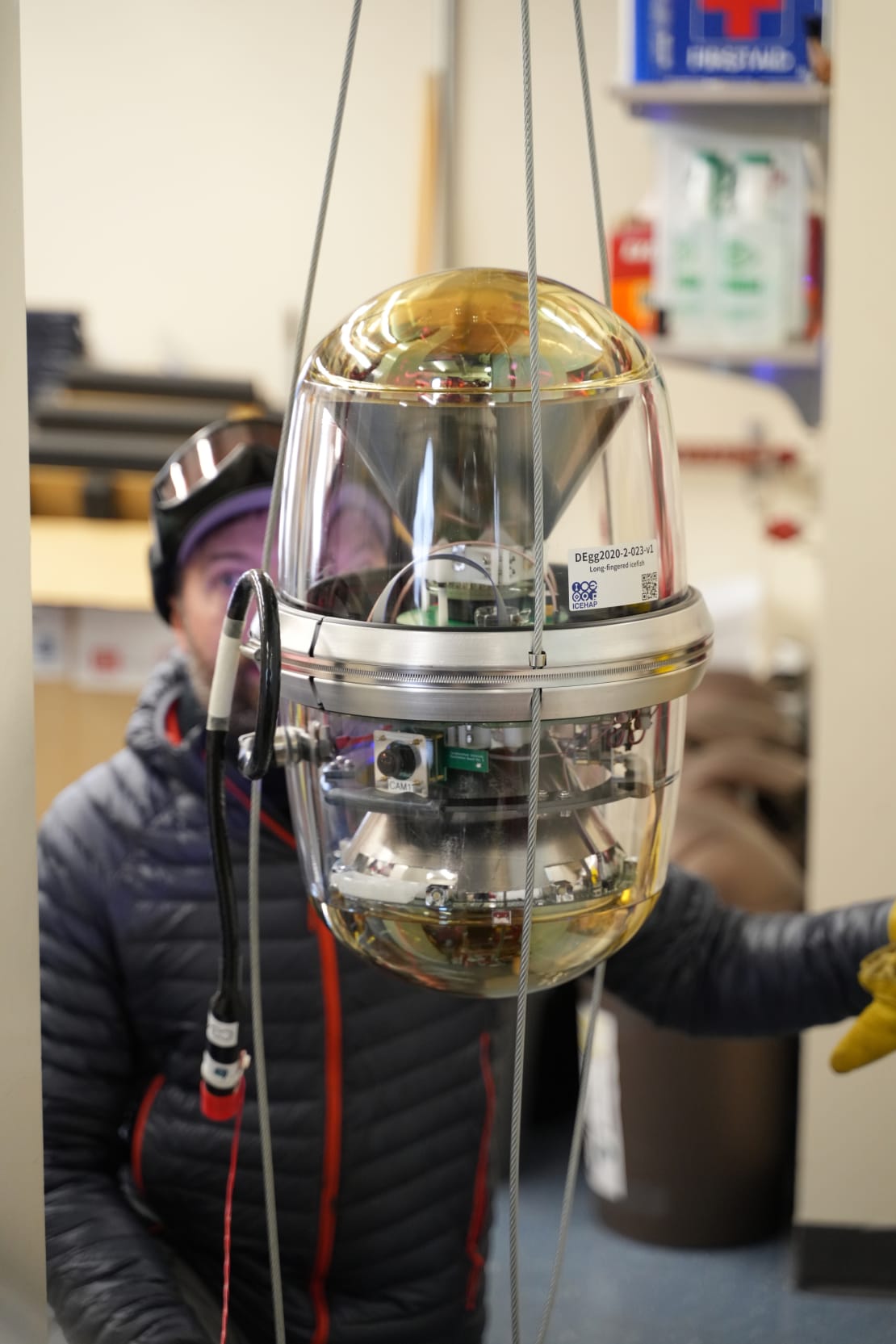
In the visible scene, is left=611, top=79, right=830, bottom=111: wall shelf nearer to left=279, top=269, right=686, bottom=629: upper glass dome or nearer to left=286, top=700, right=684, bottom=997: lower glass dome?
left=279, top=269, right=686, bottom=629: upper glass dome

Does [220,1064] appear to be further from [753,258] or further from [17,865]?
[753,258]

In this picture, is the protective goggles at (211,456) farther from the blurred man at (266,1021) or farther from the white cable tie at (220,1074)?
the white cable tie at (220,1074)

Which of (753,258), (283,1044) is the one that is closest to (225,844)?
(283,1044)

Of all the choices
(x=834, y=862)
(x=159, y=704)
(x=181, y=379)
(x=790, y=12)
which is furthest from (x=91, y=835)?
(x=181, y=379)

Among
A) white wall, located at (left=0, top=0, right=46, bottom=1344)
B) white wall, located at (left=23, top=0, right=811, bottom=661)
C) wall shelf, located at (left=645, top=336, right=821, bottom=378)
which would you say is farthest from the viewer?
white wall, located at (left=23, top=0, right=811, bottom=661)

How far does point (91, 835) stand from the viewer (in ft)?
4.00

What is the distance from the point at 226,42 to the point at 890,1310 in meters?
2.90

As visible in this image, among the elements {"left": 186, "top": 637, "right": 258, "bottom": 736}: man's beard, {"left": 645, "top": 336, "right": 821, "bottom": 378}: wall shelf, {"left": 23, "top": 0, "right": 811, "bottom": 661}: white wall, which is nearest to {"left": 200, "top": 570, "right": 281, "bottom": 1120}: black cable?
{"left": 186, "top": 637, "right": 258, "bottom": 736}: man's beard

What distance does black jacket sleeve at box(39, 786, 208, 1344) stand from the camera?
3.37 feet

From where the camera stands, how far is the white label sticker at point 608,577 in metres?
0.60

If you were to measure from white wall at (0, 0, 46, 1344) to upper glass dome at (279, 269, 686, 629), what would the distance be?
0.16 metres

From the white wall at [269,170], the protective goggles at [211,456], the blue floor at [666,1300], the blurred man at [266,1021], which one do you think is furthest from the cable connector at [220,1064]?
the white wall at [269,170]

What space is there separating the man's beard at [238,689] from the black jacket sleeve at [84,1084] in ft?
0.53

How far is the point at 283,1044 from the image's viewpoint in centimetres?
119
